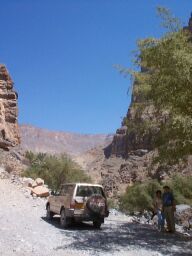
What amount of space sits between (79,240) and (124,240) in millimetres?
1432

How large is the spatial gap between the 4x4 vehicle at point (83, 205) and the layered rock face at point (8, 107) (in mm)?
31243

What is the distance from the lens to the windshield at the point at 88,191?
1694 centimetres

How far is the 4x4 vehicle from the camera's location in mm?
16438

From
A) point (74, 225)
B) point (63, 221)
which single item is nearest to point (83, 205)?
point (63, 221)

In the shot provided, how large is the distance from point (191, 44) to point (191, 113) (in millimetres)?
2009

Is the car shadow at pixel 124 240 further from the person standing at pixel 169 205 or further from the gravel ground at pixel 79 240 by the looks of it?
the person standing at pixel 169 205

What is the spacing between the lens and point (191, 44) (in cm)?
1294

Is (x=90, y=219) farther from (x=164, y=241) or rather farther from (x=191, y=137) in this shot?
(x=191, y=137)

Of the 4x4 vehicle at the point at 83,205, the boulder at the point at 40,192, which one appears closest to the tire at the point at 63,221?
the 4x4 vehicle at the point at 83,205

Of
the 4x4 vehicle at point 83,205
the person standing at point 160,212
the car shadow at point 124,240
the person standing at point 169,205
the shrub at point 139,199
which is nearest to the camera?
the car shadow at point 124,240

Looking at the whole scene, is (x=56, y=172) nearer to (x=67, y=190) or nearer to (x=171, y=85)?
(x=67, y=190)

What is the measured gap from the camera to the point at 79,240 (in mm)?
13492

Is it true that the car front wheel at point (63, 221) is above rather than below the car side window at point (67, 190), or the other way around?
below

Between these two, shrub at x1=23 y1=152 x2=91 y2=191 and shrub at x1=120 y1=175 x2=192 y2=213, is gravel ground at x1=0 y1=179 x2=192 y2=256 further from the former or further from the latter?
shrub at x1=23 y1=152 x2=91 y2=191
